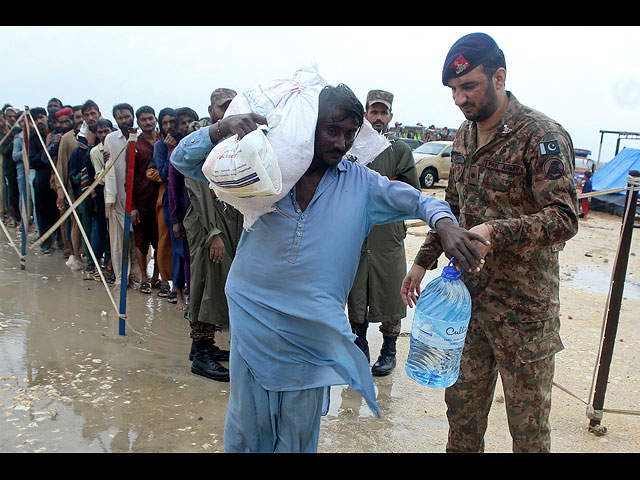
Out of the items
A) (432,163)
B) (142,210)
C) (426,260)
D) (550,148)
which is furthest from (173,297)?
(432,163)

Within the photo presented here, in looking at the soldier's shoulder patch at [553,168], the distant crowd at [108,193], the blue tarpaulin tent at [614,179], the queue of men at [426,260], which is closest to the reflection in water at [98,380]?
the distant crowd at [108,193]

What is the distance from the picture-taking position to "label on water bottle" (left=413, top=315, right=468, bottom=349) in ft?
7.56

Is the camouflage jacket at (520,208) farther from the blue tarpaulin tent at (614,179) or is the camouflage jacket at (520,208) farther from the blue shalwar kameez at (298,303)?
the blue tarpaulin tent at (614,179)

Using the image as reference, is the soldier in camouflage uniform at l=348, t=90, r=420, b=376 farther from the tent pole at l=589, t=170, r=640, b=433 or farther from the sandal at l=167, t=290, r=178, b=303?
the sandal at l=167, t=290, r=178, b=303

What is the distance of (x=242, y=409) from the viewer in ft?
7.39

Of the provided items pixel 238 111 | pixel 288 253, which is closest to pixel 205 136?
pixel 238 111

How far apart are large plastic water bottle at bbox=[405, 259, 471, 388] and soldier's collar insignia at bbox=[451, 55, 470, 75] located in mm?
832

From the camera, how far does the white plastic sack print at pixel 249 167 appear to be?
1.87 metres

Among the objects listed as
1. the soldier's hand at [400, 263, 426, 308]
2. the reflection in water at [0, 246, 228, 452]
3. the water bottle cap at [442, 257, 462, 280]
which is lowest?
the reflection in water at [0, 246, 228, 452]

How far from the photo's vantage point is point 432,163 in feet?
64.8

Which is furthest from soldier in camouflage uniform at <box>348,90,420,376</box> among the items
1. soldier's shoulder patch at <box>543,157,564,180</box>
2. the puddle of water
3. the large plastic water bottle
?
the puddle of water

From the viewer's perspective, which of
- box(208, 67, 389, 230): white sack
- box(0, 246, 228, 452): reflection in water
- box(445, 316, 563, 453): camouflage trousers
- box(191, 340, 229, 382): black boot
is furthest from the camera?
box(191, 340, 229, 382): black boot

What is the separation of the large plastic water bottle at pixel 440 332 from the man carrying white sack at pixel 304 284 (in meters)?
0.34

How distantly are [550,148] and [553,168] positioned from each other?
9 cm
